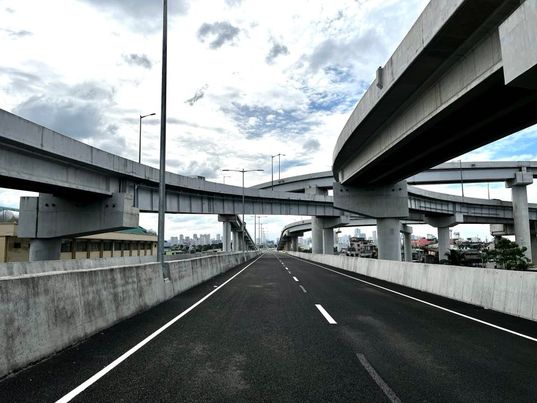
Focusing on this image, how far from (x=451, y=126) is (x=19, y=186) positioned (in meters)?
20.2

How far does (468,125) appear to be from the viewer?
1530 cm

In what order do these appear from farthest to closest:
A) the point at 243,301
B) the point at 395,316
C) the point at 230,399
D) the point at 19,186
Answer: the point at 19,186 → the point at 243,301 → the point at 395,316 → the point at 230,399

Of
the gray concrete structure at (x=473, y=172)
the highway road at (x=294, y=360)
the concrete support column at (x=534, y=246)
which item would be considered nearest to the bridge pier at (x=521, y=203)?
the gray concrete structure at (x=473, y=172)

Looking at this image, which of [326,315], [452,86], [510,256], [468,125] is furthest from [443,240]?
[326,315]

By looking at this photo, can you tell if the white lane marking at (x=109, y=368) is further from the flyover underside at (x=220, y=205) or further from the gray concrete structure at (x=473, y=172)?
the gray concrete structure at (x=473, y=172)

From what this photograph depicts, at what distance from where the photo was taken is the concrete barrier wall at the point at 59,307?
5777mm

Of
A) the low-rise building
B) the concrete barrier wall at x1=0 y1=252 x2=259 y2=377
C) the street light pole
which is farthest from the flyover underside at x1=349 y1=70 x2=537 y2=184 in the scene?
the low-rise building

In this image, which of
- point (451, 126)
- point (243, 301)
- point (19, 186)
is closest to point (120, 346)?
point (243, 301)

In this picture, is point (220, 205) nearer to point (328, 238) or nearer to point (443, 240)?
point (328, 238)

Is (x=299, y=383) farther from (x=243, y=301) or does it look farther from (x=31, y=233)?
(x=31, y=233)

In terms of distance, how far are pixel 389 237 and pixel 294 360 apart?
1107 inches

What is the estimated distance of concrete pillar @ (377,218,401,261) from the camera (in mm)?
32625

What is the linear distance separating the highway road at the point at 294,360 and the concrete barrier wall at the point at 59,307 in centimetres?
28

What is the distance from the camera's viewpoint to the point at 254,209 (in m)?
49.9
